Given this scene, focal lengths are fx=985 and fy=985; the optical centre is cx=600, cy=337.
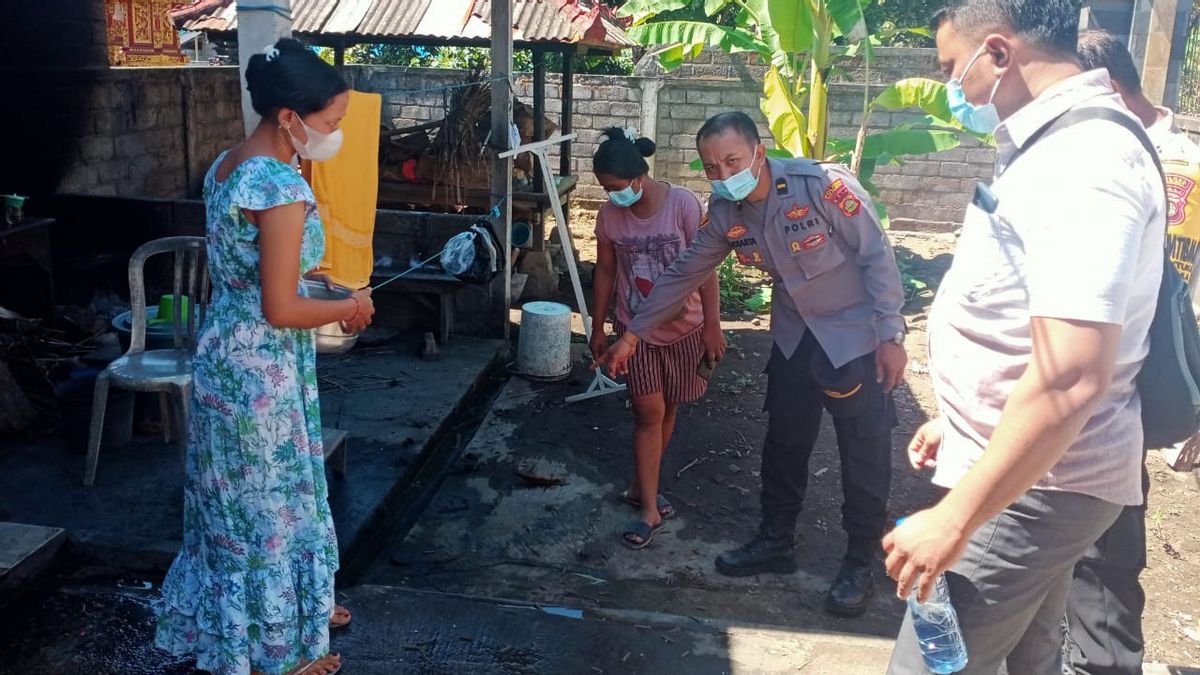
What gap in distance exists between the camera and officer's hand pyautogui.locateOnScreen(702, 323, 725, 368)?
4324 millimetres

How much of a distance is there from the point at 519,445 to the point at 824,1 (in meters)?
4.42

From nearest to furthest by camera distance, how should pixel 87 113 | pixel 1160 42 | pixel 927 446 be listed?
pixel 927 446 < pixel 1160 42 < pixel 87 113

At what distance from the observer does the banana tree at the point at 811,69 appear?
296 inches

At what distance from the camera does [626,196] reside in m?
4.25

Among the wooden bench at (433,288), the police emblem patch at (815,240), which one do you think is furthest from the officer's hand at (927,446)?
the wooden bench at (433,288)

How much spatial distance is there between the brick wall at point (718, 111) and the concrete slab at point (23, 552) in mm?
8547

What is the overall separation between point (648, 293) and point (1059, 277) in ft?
8.87

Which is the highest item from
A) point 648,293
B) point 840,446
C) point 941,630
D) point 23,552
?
point 648,293

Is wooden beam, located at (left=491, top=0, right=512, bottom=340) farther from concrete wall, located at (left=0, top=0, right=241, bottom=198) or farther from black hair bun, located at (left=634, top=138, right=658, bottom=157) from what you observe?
concrete wall, located at (left=0, top=0, right=241, bottom=198)

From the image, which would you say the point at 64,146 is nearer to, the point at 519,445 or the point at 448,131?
the point at 448,131

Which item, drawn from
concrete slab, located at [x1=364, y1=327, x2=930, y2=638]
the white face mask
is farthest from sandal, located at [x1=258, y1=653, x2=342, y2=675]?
the white face mask

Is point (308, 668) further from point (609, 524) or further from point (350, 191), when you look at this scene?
point (350, 191)

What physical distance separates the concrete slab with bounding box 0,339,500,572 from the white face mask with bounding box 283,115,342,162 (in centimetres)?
175

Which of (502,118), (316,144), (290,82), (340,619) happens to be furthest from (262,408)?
(502,118)
